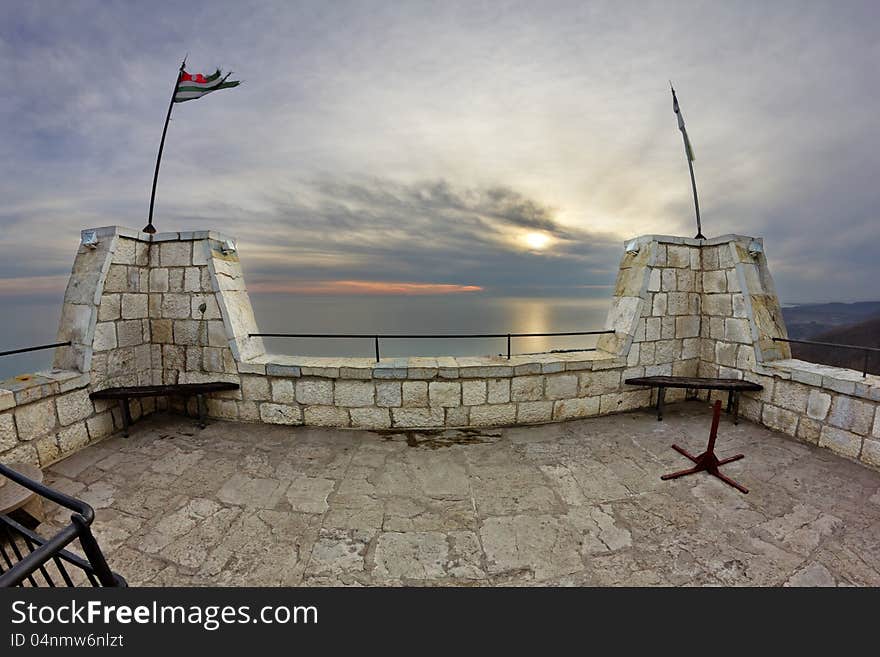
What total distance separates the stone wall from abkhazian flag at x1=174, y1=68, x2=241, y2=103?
7.40 ft

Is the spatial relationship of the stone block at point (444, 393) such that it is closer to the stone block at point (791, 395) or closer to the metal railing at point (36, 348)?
the stone block at point (791, 395)

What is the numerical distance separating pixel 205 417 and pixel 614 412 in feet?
18.8

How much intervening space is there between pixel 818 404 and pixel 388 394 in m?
5.06

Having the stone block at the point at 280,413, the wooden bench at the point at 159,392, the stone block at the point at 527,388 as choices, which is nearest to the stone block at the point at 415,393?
the stone block at the point at 527,388

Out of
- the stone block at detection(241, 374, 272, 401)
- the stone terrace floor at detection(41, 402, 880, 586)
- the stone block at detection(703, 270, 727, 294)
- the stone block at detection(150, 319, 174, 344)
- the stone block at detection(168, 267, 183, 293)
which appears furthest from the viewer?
the stone block at detection(703, 270, 727, 294)

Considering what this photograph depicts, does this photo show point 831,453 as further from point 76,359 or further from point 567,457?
point 76,359

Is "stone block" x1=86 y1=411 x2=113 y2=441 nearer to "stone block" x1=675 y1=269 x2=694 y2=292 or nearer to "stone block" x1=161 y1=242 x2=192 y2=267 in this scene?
"stone block" x1=161 y1=242 x2=192 y2=267

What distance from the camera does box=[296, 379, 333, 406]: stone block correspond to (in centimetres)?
466

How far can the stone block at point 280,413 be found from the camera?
187 inches

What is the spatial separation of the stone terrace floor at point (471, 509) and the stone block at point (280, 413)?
22cm

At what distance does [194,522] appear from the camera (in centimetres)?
293

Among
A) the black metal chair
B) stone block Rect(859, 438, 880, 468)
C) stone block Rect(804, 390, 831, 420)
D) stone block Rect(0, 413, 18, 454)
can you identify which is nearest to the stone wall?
stone block Rect(804, 390, 831, 420)

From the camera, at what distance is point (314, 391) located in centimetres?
469
